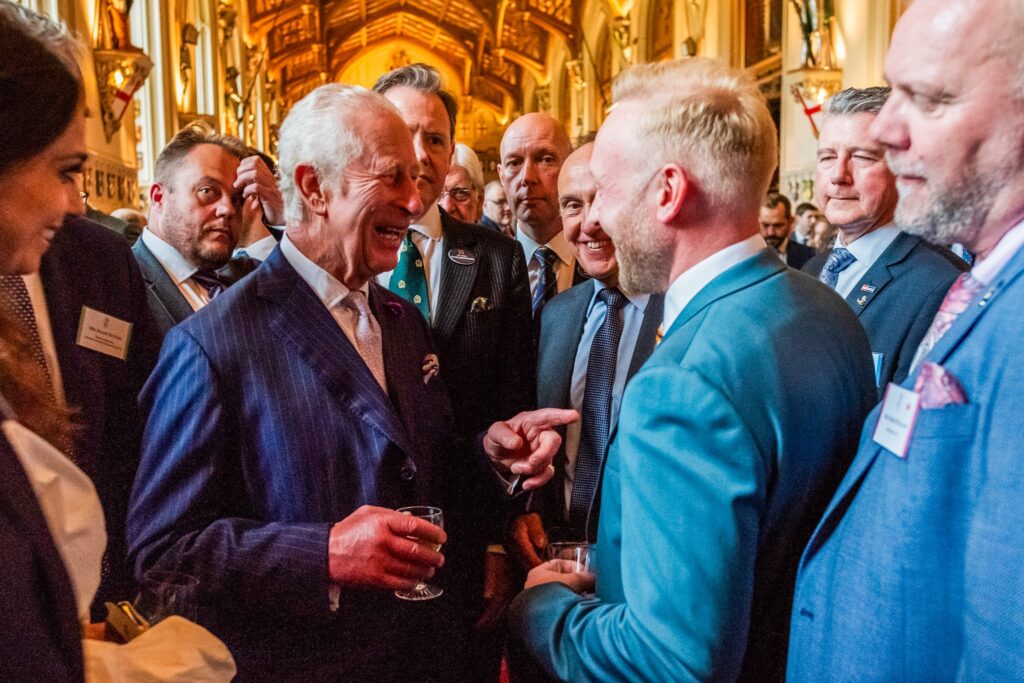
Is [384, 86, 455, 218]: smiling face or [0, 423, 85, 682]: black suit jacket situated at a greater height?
[384, 86, 455, 218]: smiling face

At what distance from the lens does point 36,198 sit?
4.20 feet

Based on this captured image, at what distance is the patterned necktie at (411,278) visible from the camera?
268cm

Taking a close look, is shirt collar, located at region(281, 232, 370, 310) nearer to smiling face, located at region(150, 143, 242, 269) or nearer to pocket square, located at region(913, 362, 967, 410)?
pocket square, located at region(913, 362, 967, 410)

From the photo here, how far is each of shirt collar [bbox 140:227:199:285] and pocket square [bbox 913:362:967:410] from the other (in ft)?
9.10

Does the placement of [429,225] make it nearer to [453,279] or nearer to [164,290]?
[453,279]

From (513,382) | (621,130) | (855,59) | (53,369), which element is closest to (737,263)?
(621,130)

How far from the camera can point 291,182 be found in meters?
1.91

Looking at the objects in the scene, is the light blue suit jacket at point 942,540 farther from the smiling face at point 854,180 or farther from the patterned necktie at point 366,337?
the smiling face at point 854,180

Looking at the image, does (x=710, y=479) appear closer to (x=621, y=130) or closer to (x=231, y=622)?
(x=621, y=130)

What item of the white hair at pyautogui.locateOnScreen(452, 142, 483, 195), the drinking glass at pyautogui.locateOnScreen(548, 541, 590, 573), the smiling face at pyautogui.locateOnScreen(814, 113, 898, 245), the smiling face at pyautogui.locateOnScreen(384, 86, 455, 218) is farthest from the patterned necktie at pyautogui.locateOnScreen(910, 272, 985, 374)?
the white hair at pyautogui.locateOnScreen(452, 142, 483, 195)

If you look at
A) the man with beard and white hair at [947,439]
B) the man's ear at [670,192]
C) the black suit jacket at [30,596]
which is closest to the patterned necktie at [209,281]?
the man's ear at [670,192]

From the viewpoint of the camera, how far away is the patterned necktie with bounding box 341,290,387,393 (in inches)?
77.8

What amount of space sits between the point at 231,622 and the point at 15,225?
0.85m

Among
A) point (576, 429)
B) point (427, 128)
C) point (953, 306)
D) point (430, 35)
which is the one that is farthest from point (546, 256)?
point (430, 35)
